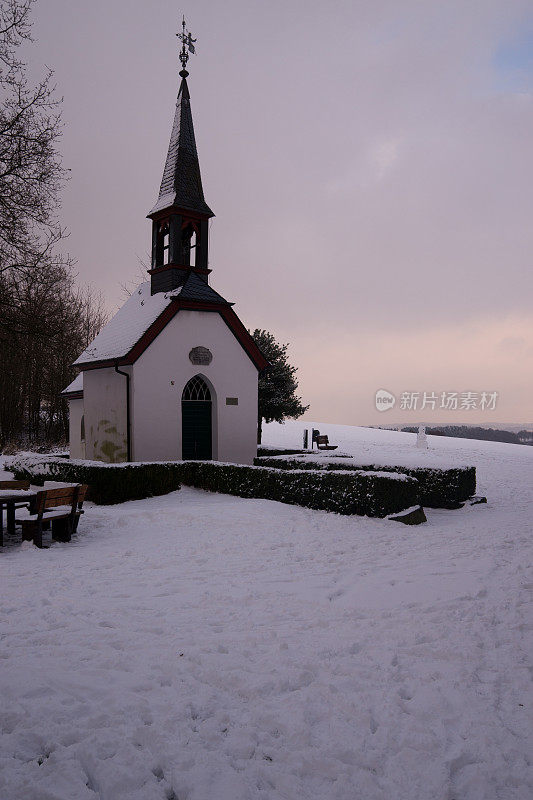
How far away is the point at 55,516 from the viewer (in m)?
9.76

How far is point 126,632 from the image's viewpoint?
218 inches

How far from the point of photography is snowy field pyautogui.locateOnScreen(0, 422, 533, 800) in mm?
3441

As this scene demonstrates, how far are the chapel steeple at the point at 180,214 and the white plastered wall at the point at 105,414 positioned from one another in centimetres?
417

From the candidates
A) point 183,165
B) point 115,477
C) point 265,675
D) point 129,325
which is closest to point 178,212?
point 183,165

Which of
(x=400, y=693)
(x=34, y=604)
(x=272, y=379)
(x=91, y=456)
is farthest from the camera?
(x=272, y=379)

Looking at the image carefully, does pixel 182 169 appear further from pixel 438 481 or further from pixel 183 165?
pixel 438 481

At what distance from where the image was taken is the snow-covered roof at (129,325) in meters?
18.8

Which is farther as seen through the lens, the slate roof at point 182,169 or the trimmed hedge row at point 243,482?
the slate roof at point 182,169

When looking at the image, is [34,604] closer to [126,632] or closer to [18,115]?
[126,632]

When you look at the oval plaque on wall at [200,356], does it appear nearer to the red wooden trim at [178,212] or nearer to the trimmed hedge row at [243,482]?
the trimmed hedge row at [243,482]

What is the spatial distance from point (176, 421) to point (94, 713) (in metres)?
15.0

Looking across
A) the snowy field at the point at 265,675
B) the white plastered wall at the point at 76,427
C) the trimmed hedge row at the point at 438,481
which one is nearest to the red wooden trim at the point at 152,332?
the trimmed hedge row at the point at 438,481

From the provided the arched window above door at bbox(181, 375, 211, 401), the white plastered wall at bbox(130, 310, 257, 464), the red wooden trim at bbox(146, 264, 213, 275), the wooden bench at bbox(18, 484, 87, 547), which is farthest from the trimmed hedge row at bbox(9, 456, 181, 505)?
the red wooden trim at bbox(146, 264, 213, 275)

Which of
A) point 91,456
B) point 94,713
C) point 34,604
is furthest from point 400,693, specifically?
point 91,456
